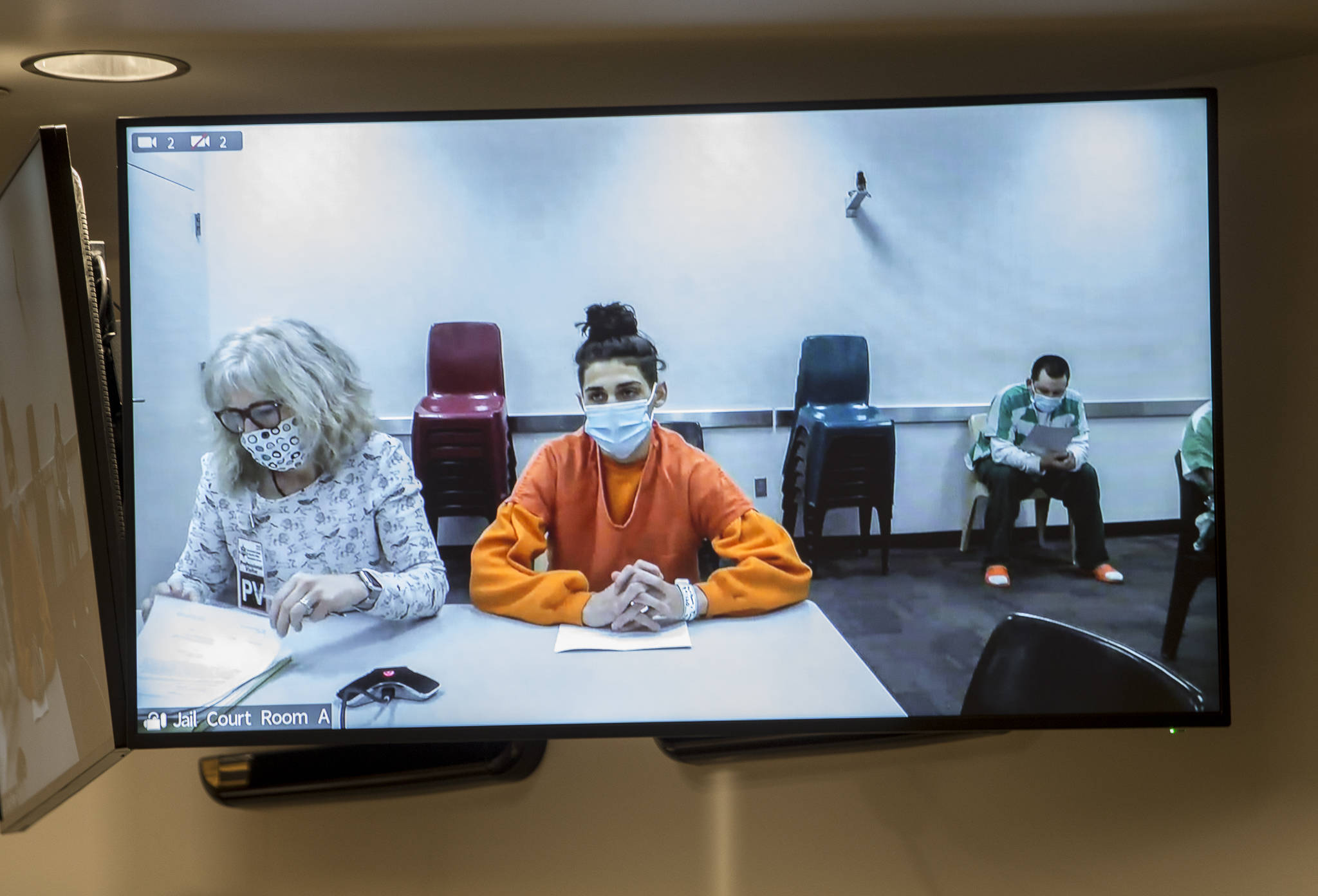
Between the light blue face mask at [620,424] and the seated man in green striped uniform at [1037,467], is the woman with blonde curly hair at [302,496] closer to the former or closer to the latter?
the light blue face mask at [620,424]

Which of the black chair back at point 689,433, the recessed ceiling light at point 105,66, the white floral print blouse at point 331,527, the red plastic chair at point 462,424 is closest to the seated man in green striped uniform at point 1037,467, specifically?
the black chair back at point 689,433

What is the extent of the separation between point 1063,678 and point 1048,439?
1.36 feet

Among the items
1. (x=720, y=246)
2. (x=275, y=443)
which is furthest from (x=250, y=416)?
(x=720, y=246)

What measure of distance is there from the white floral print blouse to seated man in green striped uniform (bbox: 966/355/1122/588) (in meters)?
0.97

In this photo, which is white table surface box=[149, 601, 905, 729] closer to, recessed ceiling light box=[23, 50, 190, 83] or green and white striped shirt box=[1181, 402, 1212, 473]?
green and white striped shirt box=[1181, 402, 1212, 473]

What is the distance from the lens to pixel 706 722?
1538mm

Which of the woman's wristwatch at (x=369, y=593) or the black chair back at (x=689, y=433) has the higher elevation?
the black chair back at (x=689, y=433)

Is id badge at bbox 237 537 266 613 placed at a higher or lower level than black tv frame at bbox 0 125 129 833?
lower

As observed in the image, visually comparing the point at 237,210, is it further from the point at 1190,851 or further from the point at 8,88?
the point at 1190,851

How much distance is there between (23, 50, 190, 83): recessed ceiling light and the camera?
1495 mm

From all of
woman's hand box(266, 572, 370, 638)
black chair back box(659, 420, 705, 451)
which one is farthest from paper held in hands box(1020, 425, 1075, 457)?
woman's hand box(266, 572, 370, 638)

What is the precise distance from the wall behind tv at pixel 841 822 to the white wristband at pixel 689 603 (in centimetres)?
43

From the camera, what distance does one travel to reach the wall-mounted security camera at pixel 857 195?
5.01 feet

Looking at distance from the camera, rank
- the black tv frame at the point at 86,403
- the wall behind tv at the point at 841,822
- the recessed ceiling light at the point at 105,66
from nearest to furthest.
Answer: the black tv frame at the point at 86,403 → the recessed ceiling light at the point at 105,66 → the wall behind tv at the point at 841,822
